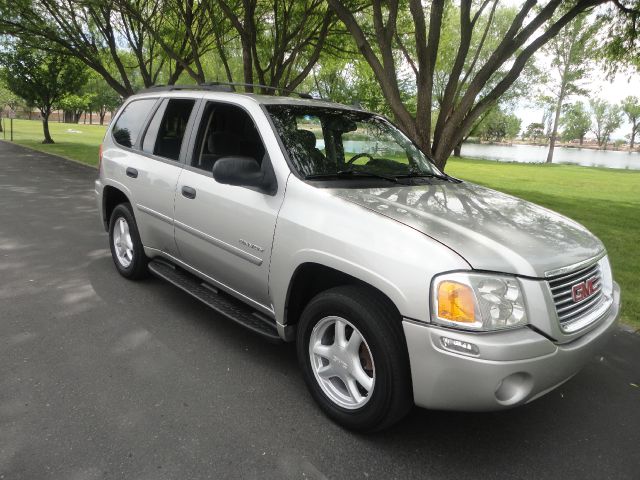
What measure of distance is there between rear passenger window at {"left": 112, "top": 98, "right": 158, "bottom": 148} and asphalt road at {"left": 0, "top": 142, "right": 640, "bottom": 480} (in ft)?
5.27

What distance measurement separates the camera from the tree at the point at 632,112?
7675 cm

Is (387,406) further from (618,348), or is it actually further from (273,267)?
(618,348)

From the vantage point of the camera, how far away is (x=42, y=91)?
25125mm

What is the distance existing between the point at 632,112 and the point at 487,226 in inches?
3754

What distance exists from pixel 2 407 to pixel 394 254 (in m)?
2.32

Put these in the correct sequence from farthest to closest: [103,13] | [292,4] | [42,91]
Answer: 1. [42,91]
2. [103,13]
3. [292,4]

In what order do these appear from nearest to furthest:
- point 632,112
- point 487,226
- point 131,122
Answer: point 487,226
point 131,122
point 632,112

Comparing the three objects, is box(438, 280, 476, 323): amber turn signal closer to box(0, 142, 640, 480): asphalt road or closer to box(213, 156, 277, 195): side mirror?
box(0, 142, 640, 480): asphalt road

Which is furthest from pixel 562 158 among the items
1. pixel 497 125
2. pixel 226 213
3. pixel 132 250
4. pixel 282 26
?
pixel 226 213

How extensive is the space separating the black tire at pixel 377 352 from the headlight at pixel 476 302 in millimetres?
265

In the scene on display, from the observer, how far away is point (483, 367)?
6.98 ft

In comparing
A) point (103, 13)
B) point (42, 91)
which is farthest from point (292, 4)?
point (42, 91)

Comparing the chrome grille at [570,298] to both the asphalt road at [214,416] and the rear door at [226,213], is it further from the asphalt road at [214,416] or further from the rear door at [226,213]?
the rear door at [226,213]

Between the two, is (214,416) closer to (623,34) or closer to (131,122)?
(131,122)
